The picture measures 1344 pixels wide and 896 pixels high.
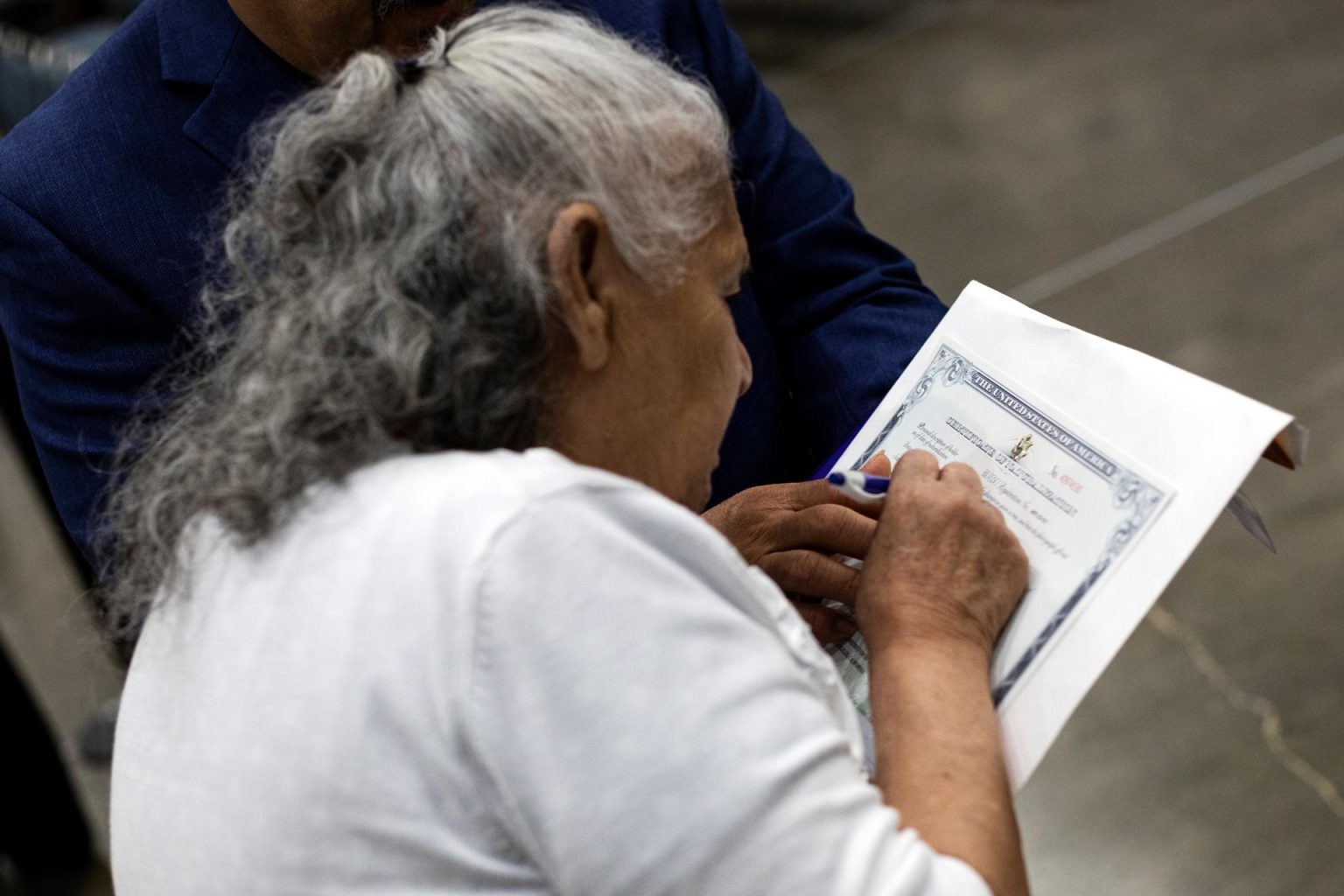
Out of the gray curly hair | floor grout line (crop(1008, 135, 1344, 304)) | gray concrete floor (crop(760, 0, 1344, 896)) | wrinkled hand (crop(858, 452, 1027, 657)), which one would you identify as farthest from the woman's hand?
floor grout line (crop(1008, 135, 1344, 304))

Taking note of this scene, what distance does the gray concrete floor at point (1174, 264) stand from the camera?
2170 mm

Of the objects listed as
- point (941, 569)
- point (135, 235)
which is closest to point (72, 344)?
point (135, 235)

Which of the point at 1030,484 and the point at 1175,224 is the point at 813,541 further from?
the point at 1175,224

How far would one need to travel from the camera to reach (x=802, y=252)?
1645 millimetres

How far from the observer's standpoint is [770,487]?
4.39 feet

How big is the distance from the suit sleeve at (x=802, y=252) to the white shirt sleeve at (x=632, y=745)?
790 millimetres

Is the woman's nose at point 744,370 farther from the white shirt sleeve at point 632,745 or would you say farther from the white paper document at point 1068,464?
the white shirt sleeve at point 632,745

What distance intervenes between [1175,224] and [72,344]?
308cm

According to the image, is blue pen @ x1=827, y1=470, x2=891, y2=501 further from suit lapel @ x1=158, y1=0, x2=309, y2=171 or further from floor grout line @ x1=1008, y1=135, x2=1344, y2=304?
floor grout line @ x1=1008, y1=135, x2=1344, y2=304

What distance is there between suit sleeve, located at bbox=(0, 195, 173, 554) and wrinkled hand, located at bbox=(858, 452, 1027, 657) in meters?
0.82

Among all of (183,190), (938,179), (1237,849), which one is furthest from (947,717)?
(938,179)

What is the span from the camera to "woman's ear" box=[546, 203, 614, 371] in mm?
944

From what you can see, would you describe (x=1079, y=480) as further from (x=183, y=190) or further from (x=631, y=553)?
(x=183, y=190)

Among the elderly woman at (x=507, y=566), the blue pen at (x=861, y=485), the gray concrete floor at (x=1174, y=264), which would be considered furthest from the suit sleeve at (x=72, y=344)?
the gray concrete floor at (x=1174, y=264)
